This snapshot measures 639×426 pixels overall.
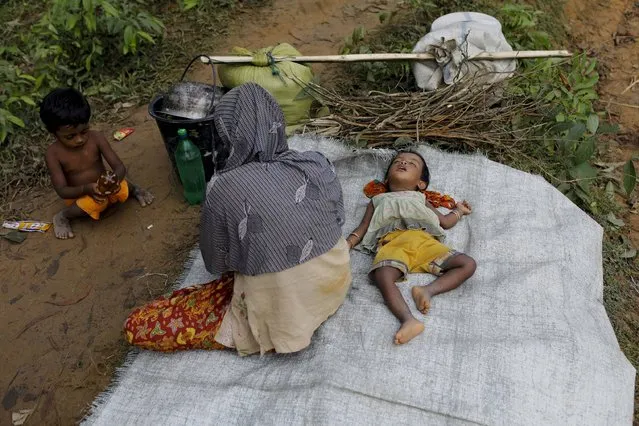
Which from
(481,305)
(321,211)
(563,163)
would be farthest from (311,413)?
(563,163)

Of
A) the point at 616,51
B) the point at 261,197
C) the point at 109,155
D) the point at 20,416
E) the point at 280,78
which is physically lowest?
the point at 616,51

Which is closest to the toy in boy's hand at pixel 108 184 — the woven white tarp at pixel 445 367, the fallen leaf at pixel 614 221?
the woven white tarp at pixel 445 367

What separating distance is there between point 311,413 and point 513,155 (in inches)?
89.6

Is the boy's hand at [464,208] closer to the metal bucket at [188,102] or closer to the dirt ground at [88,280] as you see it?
the dirt ground at [88,280]

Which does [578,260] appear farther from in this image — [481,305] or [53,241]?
[53,241]

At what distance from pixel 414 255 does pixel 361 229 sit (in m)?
0.36

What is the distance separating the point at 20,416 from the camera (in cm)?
236

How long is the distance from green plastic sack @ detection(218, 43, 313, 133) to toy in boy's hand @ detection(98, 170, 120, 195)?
106cm

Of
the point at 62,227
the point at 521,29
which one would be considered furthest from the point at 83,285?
the point at 521,29

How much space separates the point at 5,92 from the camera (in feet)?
13.2

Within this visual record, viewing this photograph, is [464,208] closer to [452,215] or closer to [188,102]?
[452,215]

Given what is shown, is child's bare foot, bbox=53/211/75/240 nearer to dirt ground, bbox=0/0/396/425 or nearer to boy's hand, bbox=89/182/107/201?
dirt ground, bbox=0/0/396/425

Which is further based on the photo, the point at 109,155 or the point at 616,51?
the point at 616,51

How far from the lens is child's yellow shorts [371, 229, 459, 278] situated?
252cm
